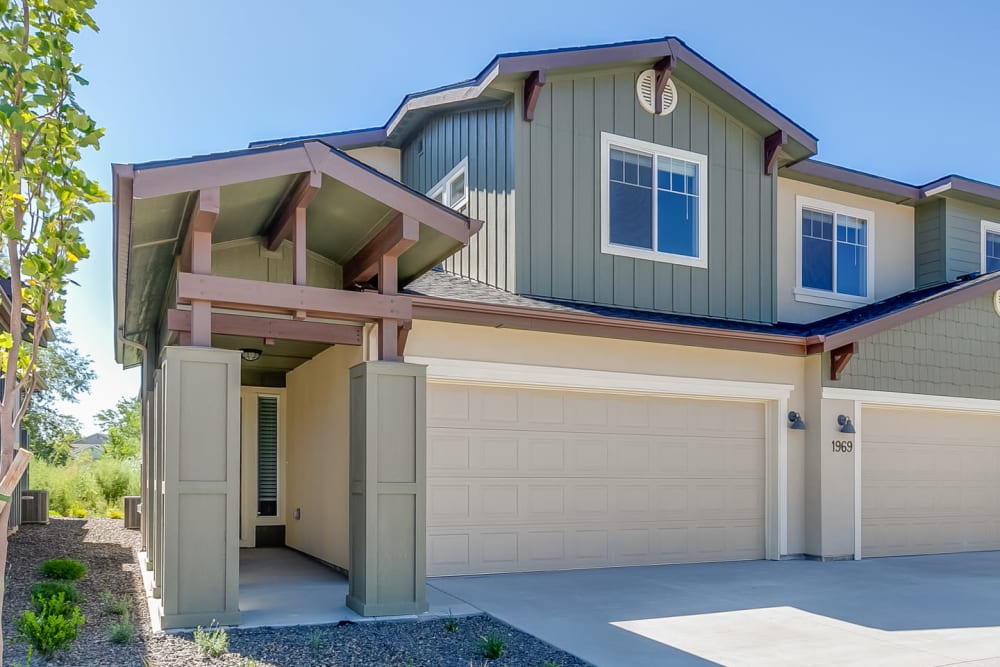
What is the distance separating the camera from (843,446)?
11820 mm

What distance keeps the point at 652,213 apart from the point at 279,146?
5.99 metres

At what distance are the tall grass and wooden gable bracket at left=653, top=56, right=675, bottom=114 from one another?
13644 mm

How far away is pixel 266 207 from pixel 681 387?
5685 mm

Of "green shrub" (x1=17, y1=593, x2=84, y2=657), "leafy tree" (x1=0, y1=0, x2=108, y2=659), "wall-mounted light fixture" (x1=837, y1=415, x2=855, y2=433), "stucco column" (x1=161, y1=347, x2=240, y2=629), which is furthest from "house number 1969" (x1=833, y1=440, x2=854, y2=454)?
"leafy tree" (x1=0, y1=0, x2=108, y2=659)

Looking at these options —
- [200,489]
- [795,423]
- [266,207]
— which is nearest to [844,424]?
[795,423]

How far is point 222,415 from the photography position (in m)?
6.96

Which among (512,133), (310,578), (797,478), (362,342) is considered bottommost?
(310,578)

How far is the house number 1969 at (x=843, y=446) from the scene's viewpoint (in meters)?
11.8

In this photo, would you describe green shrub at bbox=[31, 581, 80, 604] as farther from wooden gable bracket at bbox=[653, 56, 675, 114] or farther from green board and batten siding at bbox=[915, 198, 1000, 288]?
green board and batten siding at bbox=[915, 198, 1000, 288]

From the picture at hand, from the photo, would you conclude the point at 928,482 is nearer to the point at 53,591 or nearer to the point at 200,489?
the point at 200,489

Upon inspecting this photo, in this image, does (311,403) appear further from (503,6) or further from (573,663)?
(503,6)

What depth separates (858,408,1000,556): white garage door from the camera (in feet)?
40.4

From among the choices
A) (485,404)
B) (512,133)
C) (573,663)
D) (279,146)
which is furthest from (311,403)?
(573,663)

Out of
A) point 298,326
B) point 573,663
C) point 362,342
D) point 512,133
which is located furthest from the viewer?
point 512,133
